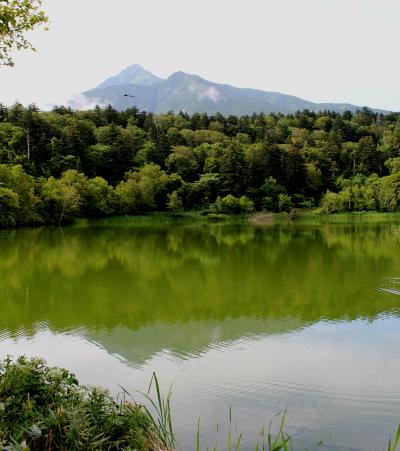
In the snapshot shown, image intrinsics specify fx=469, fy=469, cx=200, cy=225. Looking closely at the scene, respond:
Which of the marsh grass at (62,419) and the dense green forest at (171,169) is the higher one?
the dense green forest at (171,169)

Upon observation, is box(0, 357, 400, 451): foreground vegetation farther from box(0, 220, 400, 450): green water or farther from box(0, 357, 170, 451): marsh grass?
box(0, 220, 400, 450): green water

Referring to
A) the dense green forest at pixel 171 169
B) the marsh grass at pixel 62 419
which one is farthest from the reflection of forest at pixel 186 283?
the dense green forest at pixel 171 169

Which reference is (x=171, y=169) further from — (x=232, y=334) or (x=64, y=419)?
(x=64, y=419)

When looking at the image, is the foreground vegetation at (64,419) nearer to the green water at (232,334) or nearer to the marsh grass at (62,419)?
the marsh grass at (62,419)

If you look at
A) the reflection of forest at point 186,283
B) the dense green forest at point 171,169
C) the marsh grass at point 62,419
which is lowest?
the reflection of forest at point 186,283

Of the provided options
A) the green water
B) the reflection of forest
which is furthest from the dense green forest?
the green water

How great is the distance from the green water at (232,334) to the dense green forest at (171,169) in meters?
30.2

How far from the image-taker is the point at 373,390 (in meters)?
7.05

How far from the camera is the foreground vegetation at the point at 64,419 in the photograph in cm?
405

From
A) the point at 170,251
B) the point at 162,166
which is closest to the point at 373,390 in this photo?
the point at 170,251

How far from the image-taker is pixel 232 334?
10.2 metres

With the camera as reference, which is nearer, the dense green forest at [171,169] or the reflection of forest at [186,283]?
the reflection of forest at [186,283]

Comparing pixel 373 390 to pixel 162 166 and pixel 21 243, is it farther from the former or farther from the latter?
pixel 162 166

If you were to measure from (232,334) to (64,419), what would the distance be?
20.6ft
